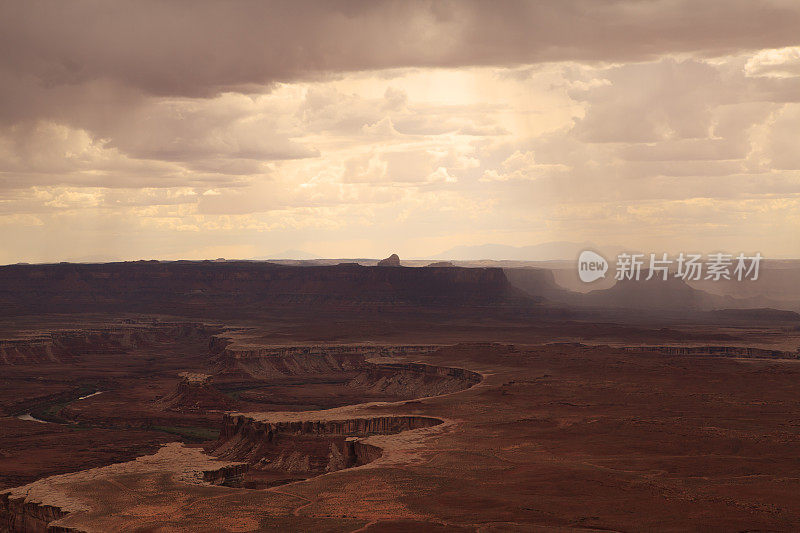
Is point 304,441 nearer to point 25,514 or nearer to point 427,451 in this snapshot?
point 427,451

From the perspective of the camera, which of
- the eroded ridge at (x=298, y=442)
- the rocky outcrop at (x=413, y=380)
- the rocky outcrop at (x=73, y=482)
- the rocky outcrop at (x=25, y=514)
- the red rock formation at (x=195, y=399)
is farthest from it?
the rocky outcrop at (x=413, y=380)

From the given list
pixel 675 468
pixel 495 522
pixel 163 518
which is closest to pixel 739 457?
pixel 675 468

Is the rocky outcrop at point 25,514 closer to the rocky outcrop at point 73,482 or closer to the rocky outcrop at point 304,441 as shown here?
the rocky outcrop at point 73,482

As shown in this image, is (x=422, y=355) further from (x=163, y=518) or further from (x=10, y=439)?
(x=163, y=518)

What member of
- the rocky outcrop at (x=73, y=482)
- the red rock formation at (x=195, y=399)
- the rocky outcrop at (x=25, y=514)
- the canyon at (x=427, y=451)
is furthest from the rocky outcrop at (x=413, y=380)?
the rocky outcrop at (x=25, y=514)

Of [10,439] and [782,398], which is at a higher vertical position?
[782,398]

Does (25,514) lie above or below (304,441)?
below

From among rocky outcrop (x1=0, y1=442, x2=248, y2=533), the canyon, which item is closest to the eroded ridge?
the canyon

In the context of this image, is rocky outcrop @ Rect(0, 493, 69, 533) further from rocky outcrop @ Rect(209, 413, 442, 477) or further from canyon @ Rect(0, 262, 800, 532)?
rocky outcrop @ Rect(209, 413, 442, 477)

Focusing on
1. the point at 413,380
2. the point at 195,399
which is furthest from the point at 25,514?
the point at 413,380
